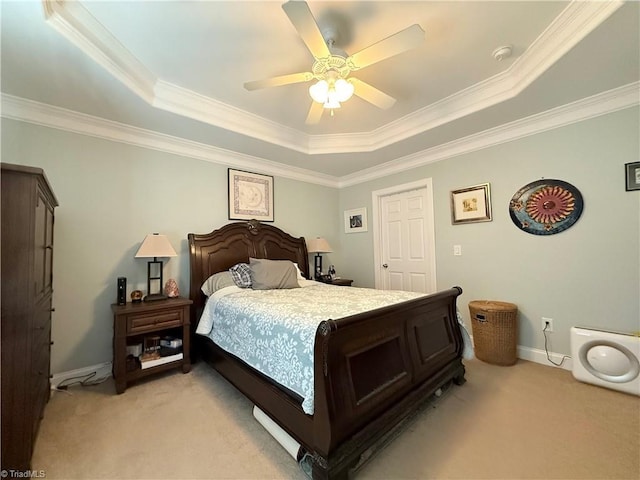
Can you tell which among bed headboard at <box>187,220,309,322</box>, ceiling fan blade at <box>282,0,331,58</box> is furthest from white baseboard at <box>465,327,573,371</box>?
ceiling fan blade at <box>282,0,331,58</box>

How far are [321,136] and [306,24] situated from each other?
214 centimetres

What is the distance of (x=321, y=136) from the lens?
355 cm

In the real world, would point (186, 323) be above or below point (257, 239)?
below

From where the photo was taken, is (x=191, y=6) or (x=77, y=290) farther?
(x=77, y=290)

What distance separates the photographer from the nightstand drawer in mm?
2289

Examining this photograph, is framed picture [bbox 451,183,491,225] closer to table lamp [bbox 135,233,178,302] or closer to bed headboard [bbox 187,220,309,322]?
bed headboard [bbox 187,220,309,322]

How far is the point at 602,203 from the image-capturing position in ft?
7.80

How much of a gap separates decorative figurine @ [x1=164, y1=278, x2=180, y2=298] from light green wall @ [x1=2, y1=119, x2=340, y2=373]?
182 millimetres

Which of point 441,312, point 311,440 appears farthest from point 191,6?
point 441,312

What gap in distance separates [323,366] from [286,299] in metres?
1.01

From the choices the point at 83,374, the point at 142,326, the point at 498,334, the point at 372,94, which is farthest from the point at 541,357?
the point at 83,374

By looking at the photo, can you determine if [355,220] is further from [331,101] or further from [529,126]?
[331,101]

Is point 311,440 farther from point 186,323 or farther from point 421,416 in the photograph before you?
point 186,323

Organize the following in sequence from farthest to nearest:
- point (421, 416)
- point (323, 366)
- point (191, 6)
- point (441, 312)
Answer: point (441, 312) < point (421, 416) < point (191, 6) < point (323, 366)
